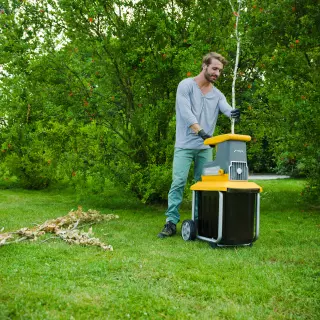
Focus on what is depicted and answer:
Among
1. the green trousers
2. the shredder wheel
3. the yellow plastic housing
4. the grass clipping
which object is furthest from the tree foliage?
the yellow plastic housing

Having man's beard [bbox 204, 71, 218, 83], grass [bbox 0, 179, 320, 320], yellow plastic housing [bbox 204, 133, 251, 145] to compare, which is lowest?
grass [bbox 0, 179, 320, 320]

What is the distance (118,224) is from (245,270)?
7.41ft

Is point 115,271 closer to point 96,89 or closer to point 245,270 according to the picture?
point 245,270

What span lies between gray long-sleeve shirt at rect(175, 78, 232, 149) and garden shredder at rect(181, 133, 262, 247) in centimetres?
43

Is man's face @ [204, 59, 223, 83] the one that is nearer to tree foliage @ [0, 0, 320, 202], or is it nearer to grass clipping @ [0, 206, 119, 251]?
tree foliage @ [0, 0, 320, 202]

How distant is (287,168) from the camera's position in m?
17.0

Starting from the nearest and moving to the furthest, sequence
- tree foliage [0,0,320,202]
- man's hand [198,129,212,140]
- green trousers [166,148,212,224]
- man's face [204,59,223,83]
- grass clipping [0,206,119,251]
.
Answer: grass clipping [0,206,119,251] → man's hand [198,129,212,140] → man's face [204,59,223,83] → green trousers [166,148,212,224] → tree foliage [0,0,320,202]

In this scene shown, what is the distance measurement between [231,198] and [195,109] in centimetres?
111

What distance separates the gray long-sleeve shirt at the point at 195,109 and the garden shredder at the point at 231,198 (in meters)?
0.43

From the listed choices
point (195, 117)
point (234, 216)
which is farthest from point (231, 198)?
point (195, 117)

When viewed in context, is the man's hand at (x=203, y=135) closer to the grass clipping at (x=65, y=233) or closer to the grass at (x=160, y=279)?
the grass at (x=160, y=279)

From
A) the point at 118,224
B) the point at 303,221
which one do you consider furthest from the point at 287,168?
the point at 118,224

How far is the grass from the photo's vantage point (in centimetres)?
221

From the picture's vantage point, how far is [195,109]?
4.32 meters
